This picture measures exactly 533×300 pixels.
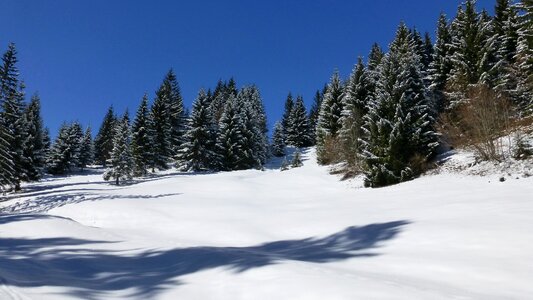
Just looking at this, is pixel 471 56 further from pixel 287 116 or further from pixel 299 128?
pixel 287 116

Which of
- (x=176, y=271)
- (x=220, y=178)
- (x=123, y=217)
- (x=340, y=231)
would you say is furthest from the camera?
(x=220, y=178)

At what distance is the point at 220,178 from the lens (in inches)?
1276

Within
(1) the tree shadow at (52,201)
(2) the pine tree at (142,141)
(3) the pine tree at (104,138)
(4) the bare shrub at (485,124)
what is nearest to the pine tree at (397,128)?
(4) the bare shrub at (485,124)

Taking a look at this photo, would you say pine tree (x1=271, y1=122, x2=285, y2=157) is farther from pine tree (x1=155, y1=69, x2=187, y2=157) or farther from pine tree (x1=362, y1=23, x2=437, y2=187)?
pine tree (x1=362, y1=23, x2=437, y2=187)

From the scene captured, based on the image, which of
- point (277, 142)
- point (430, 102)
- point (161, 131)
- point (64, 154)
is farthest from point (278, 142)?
point (430, 102)

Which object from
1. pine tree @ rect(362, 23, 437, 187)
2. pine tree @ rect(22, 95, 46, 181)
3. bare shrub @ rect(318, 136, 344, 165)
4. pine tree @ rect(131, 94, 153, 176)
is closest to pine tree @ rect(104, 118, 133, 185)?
pine tree @ rect(131, 94, 153, 176)

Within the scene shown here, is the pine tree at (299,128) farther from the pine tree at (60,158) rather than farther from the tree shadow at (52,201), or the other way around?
the tree shadow at (52,201)

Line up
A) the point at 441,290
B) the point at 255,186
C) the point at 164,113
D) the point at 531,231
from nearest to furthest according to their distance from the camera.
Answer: the point at 441,290 → the point at 531,231 → the point at 255,186 → the point at 164,113

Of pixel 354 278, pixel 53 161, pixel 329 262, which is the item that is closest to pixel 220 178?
pixel 329 262

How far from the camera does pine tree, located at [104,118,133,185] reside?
130 ft

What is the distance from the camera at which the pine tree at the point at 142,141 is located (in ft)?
153

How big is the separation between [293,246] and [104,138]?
235ft

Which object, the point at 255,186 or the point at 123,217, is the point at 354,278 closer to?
the point at 123,217

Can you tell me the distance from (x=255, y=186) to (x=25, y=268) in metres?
21.2
